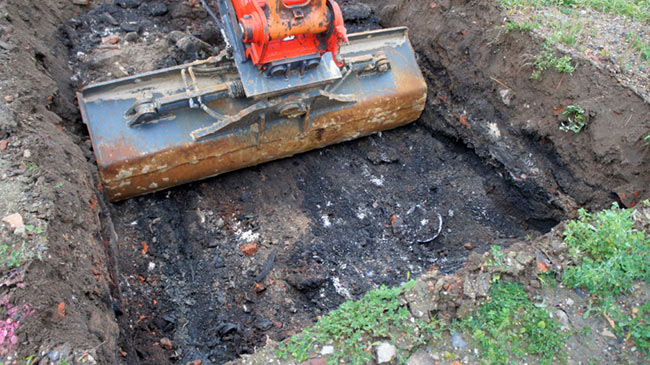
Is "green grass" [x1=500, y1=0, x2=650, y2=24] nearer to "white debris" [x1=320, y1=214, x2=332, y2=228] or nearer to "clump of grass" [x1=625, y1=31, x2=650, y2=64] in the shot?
"clump of grass" [x1=625, y1=31, x2=650, y2=64]

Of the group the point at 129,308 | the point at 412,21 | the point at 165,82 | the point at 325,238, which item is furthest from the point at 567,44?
the point at 129,308

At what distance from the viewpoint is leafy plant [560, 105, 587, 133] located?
4.75 m

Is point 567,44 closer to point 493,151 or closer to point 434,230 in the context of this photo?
point 493,151

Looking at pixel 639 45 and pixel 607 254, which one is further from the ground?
pixel 639 45

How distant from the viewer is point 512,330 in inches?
128

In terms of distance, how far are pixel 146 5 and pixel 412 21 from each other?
3631mm

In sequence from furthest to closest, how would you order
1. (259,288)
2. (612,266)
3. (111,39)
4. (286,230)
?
(111,39) → (286,230) → (259,288) → (612,266)

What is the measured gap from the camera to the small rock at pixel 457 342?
3173 millimetres

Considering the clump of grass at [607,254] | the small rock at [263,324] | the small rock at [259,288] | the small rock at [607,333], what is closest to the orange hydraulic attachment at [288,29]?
the small rock at [259,288]

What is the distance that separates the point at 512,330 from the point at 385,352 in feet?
3.08

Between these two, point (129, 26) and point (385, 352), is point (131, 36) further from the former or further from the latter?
point (385, 352)

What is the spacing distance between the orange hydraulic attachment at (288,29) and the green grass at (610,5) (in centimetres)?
286

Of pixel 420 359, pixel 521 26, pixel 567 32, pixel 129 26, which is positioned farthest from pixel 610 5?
pixel 129 26

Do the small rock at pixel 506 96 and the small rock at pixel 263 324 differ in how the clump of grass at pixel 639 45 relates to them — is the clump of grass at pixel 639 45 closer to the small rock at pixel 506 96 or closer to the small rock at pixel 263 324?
the small rock at pixel 506 96
